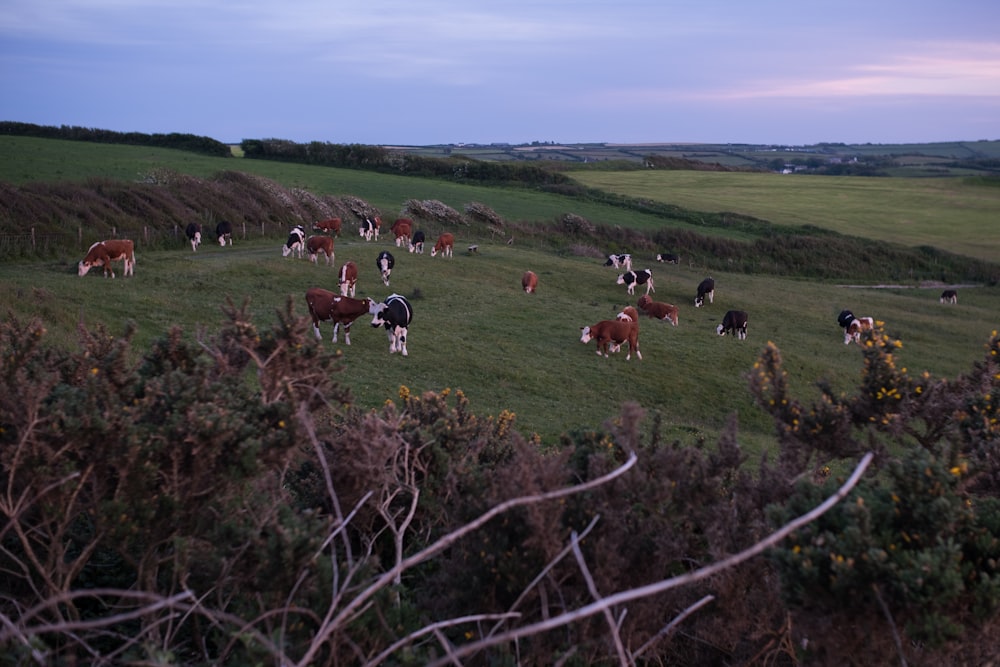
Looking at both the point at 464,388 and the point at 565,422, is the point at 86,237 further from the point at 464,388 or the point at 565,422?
the point at 565,422

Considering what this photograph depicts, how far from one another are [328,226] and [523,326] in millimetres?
16474

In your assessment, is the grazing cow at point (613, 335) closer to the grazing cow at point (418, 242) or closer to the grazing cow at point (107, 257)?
the grazing cow at point (418, 242)

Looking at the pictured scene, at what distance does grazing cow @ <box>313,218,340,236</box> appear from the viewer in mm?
37844

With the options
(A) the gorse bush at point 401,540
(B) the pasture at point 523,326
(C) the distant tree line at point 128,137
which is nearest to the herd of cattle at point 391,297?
(B) the pasture at point 523,326

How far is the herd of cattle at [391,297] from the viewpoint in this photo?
20281 millimetres

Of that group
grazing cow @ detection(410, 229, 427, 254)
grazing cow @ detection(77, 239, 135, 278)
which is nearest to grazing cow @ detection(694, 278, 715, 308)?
grazing cow @ detection(410, 229, 427, 254)

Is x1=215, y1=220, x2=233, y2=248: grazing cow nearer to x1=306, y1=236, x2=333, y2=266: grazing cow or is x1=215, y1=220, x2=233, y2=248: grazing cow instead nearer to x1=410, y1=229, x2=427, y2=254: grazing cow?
x1=306, y1=236, x2=333, y2=266: grazing cow

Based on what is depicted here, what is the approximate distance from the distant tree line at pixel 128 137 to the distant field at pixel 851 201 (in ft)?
124

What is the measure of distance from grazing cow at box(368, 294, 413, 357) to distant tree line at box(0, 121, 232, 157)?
6261cm

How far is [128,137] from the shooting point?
78812mm

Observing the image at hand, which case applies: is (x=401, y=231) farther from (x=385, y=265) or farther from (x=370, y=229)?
(x=385, y=265)

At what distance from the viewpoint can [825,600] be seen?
13.4 feet

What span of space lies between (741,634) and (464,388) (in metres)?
13.3

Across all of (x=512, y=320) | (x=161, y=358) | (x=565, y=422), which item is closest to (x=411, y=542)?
(x=161, y=358)
